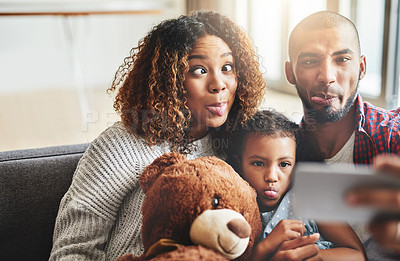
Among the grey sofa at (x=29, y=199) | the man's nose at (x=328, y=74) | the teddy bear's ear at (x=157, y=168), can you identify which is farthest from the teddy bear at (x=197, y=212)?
the grey sofa at (x=29, y=199)

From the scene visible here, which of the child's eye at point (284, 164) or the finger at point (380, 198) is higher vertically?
the finger at point (380, 198)

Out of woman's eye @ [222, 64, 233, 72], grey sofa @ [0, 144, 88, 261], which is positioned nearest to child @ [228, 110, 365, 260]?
woman's eye @ [222, 64, 233, 72]

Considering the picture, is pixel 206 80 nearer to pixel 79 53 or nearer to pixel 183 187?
pixel 183 187

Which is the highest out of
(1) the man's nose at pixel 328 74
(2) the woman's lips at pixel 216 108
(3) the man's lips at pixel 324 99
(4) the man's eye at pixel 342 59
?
(4) the man's eye at pixel 342 59

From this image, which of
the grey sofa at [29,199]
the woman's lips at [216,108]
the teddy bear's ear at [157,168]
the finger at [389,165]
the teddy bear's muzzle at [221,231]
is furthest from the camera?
the grey sofa at [29,199]

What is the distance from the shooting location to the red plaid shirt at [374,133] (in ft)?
2.06

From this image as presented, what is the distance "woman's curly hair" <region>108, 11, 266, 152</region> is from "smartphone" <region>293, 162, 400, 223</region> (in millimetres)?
310

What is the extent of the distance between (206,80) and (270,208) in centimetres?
25

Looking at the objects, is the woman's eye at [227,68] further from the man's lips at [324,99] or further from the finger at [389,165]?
the finger at [389,165]

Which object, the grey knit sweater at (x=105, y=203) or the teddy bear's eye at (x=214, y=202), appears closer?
the teddy bear's eye at (x=214, y=202)

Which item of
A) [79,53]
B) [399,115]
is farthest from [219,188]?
[79,53]

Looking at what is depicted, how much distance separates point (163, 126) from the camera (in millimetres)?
740

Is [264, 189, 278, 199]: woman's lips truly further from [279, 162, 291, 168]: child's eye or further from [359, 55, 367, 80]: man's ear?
[359, 55, 367, 80]: man's ear

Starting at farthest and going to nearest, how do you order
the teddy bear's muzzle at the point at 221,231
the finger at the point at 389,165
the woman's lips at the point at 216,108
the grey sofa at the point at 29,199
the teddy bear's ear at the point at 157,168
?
1. the grey sofa at the point at 29,199
2. the woman's lips at the point at 216,108
3. the teddy bear's ear at the point at 157,168
4. the teddy bear's muzzle at the point at 221,231
5. the finger at the point at 389,165
